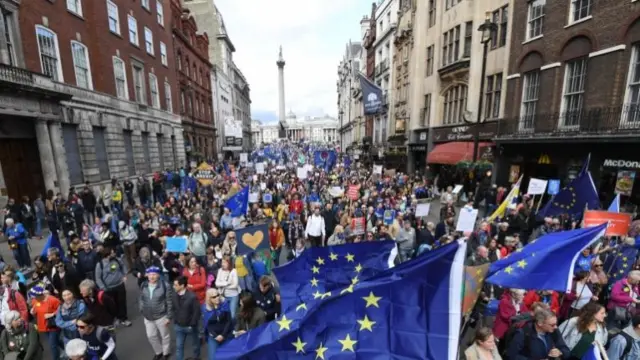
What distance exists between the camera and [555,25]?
1401 centimetres

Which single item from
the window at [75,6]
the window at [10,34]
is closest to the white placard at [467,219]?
the window at [10,34]

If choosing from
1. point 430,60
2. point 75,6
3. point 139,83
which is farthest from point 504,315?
point 139,83

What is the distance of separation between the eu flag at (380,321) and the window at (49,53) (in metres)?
17.8

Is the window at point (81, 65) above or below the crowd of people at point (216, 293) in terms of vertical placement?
above

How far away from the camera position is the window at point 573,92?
43.4 feet

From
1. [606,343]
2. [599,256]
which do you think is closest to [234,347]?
[606,343]

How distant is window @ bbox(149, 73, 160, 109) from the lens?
25028 millimetres

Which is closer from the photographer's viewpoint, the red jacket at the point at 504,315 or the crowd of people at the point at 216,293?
the crowd of people at the point at 216,293

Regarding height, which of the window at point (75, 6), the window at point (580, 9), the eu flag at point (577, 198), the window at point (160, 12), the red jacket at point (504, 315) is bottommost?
the red jacket at point (504, 315)

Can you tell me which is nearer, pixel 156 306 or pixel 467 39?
pixel 156 306

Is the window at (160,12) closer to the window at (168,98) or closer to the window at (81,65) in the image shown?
the window at (168,98)

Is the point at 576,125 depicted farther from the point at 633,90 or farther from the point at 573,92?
the point at 633,90

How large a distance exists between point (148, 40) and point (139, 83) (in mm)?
4175

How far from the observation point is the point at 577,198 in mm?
8352
